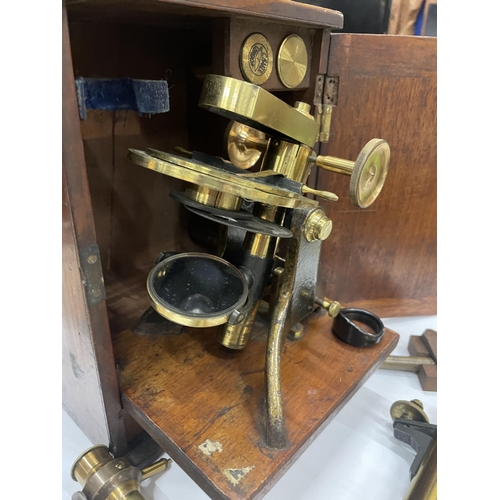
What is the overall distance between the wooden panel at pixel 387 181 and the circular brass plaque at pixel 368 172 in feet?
1.07

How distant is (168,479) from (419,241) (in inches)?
38.1

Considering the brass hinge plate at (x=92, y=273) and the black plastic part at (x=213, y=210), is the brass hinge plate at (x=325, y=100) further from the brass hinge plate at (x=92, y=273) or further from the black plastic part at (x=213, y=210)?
the brass hinge plate at (x=92, y=273)

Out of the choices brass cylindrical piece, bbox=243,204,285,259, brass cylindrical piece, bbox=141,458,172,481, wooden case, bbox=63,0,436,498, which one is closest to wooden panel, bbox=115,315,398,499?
wooden case, bbox=63,0,436,498

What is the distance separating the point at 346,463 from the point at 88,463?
562 mm

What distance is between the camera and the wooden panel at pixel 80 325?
0.54 metres

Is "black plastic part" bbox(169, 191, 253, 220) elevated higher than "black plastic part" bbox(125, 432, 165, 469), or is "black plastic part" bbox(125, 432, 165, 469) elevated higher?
"black plastic part" bbox(169, 191, 253, 220)

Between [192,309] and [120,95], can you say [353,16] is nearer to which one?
[120,95]

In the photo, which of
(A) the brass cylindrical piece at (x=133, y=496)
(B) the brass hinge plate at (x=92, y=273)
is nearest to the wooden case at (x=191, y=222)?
(B) the brass hinge plate at (x=92, y=273)

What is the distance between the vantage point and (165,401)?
30.1 inches

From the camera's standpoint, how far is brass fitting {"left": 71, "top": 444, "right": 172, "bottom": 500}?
70 cm

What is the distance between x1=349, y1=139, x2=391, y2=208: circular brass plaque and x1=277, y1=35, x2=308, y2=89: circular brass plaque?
26 centimetres

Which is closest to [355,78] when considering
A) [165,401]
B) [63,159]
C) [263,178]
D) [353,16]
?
[353,16]

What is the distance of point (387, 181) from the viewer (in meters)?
1.17

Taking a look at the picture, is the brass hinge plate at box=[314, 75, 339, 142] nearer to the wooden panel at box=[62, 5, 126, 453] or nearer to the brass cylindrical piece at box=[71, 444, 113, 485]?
the wooden panel at box=[62, 5, 126, 453]
